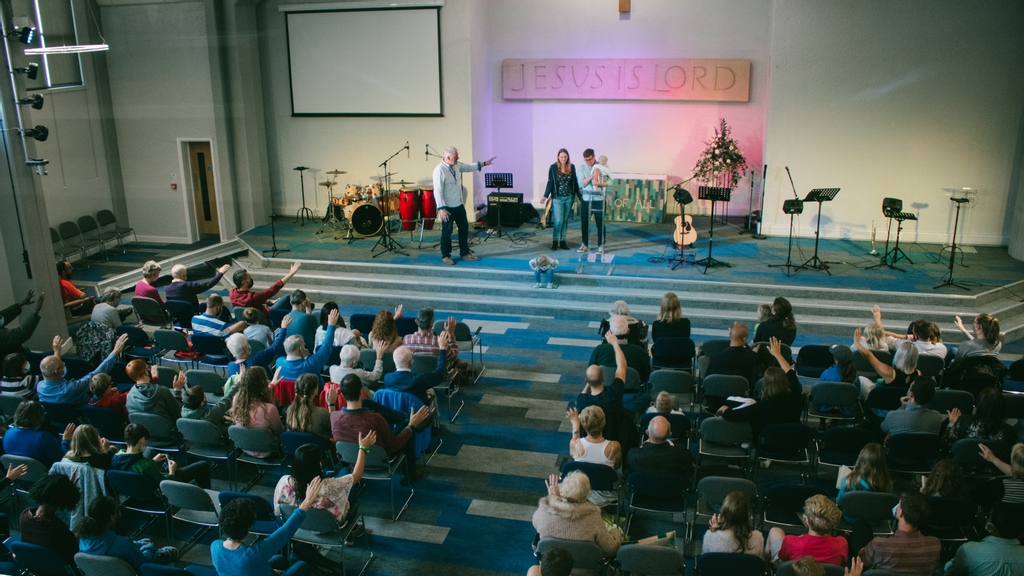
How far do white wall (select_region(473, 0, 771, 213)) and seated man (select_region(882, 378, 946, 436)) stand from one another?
9.78m

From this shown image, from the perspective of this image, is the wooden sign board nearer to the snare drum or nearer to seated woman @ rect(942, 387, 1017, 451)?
the snare drum

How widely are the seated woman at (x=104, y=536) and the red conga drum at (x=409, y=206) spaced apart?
10.4 meters

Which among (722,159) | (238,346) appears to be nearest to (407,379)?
(238,346)

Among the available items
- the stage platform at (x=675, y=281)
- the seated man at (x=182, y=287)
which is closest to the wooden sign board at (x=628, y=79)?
the stage platform at (x=675, y=281)

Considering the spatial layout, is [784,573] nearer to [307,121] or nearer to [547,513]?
[547,513]

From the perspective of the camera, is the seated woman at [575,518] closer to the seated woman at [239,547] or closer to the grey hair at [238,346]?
the seated woman at [239,547]

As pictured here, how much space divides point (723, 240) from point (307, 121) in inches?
339

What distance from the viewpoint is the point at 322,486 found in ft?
17.8

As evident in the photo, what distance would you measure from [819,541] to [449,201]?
8906 millimetres

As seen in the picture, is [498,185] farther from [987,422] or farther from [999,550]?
[999,550]

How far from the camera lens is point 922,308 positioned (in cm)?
1103

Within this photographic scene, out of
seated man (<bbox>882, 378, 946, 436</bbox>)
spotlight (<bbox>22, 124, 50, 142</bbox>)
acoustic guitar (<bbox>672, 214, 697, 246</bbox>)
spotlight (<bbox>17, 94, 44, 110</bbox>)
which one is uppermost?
spotlight (<bbox>17, 94, 44, 110</bbox>)

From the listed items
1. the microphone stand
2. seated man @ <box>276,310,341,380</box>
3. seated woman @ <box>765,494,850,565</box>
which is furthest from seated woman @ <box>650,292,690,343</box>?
the microphone stand

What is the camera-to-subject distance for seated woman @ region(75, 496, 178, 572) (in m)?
4.72
